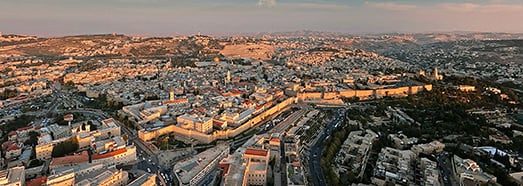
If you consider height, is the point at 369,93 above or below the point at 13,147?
above

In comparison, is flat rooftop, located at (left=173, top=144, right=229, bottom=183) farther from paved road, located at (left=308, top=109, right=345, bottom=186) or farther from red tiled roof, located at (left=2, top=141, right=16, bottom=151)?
red tiled roof, located at (left=2, top=141, right=16, bottom=151)

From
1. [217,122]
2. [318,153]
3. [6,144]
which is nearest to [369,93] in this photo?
[318,153]

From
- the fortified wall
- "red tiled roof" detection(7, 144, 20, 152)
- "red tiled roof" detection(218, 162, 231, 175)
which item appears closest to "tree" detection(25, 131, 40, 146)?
"red tiled roof" detection(7, 144, 20, 152)

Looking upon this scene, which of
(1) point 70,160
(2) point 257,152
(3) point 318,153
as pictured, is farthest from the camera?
(3) point 318,153

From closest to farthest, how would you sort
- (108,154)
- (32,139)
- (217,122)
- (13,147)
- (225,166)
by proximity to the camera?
(225,166), (108,154), (13,147), (32,139), (217,122)

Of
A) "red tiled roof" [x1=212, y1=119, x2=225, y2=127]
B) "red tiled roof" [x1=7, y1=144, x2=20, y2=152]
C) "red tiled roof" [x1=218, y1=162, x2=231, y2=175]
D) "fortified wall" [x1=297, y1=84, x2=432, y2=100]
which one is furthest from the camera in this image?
"fortified wall" [x1=297, y1=84, x2=432, y2=100]

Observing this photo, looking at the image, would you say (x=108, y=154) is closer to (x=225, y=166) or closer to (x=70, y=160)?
(x=70, y=160)

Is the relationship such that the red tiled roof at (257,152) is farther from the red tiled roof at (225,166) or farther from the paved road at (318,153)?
the paved road at (318,153)

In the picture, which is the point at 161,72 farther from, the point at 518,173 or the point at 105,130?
the point at 518,173

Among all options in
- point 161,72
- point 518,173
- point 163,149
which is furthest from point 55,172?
point 161,72

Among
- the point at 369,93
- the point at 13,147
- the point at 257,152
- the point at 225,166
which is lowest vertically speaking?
the point at 225,166
